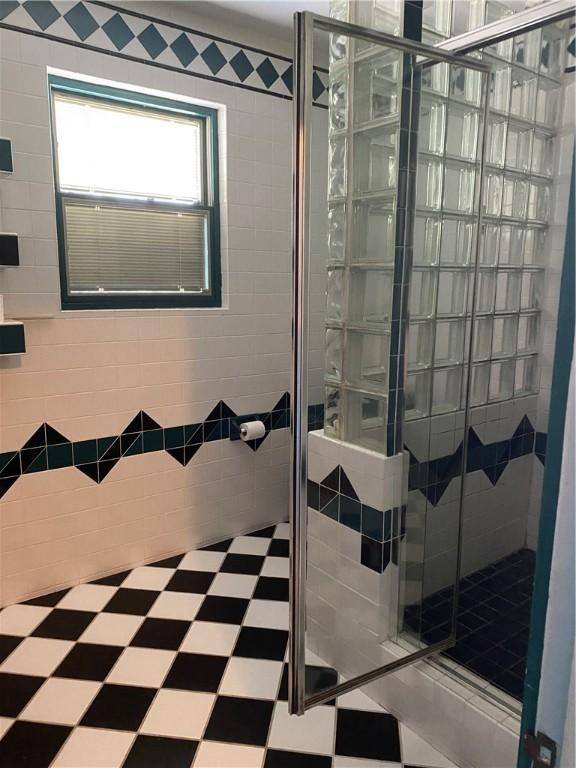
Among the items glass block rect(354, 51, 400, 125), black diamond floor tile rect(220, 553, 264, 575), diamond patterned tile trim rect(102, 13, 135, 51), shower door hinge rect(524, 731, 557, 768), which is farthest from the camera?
black diamond floor tile rect(220, 553, 264, 575)

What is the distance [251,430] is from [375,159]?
4.86 ft

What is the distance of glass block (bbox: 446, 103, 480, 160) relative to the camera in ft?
5.25

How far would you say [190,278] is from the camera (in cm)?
264

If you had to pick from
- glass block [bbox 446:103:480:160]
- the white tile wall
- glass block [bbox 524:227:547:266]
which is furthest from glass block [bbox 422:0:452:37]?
the white tile wall

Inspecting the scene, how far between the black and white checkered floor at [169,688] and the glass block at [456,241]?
3.99ft

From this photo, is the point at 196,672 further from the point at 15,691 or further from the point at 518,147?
the point at 518,147

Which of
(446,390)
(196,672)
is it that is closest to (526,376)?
(446,390)

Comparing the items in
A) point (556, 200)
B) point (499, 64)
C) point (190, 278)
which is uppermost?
point (499, 64)

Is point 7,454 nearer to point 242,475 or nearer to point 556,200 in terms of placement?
point 242,475

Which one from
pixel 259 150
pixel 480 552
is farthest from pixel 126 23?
pixel 480 552

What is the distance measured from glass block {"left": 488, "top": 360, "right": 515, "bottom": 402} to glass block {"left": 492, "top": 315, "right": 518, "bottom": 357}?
4 centimetres

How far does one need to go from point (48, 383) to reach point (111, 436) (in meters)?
0.35

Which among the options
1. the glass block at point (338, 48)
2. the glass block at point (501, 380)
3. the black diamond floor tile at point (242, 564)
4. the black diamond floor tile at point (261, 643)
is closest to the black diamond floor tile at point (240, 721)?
the black diamond floor tile at point (261, 643)

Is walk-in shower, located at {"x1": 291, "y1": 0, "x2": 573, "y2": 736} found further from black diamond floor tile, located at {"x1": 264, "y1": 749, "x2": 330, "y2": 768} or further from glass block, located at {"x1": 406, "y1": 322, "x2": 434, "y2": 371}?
black diamond floor tile, located at {"x1": 264, "y1": 749, "x2": 330, "y2": 768}
